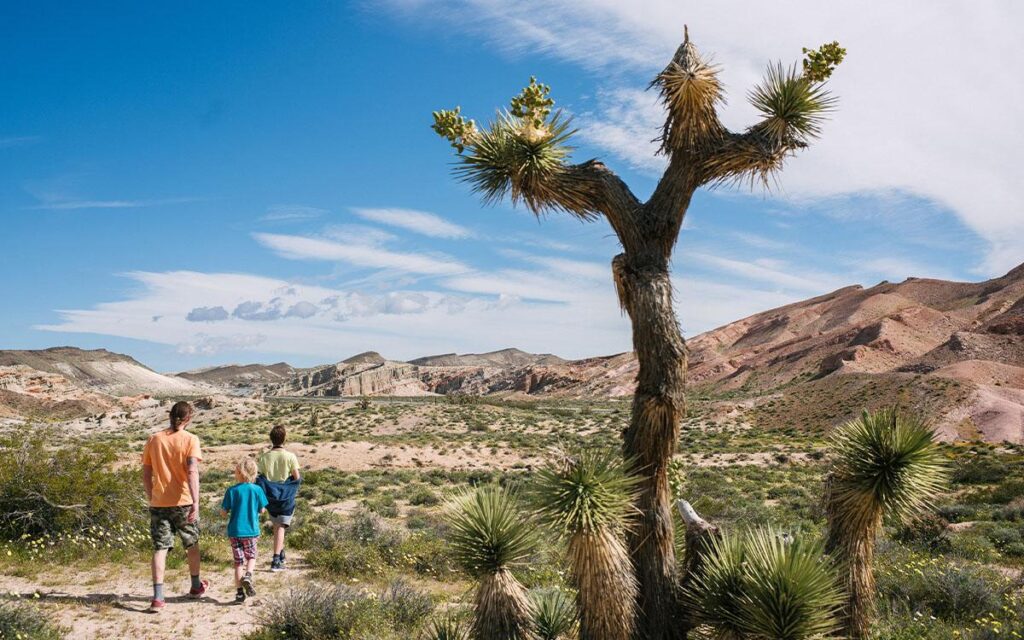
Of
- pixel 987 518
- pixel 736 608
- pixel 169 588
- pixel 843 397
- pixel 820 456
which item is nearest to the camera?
pixel 736 608

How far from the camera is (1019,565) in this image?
11.2 meters

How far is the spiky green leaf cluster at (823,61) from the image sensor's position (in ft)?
16.6

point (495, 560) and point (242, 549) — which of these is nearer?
point (495, 560)

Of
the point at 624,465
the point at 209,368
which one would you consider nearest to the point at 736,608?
the point at 624,465

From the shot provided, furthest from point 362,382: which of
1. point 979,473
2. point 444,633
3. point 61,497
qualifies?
point 444,633

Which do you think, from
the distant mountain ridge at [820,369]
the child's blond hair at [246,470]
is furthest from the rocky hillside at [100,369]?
the child's blond hair at [246,470]

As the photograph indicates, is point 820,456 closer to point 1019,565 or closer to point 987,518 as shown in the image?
point 987,518

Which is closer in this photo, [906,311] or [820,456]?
[820,456]

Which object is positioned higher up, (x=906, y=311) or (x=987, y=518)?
(x=906, y=311)

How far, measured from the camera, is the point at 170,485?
6922 mm

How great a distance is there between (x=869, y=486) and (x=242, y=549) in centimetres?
642

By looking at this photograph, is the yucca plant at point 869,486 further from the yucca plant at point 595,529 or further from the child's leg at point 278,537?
the child's leg at point 278,537

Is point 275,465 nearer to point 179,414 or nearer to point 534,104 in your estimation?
point 179,414

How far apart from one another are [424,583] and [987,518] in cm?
1332
